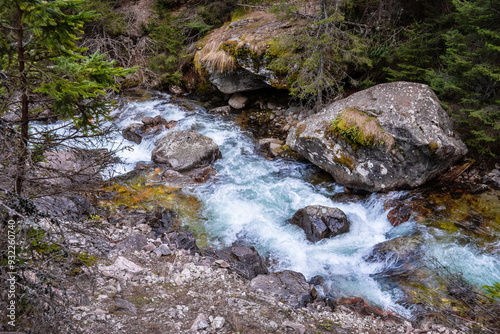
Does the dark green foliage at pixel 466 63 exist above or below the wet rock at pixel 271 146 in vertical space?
above

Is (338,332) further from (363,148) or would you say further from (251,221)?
(363,148)

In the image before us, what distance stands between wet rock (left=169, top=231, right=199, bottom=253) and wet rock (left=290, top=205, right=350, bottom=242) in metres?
3.02

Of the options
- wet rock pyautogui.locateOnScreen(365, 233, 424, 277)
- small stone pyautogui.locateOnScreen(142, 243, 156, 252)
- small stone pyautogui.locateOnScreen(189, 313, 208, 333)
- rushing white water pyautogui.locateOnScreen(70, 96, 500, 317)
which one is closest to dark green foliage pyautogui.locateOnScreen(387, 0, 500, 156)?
rushing white water pyautogui.locateOnScreen(70, 96, 500, 317)

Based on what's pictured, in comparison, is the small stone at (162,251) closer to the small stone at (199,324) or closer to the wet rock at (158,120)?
the small stone at (199,324)

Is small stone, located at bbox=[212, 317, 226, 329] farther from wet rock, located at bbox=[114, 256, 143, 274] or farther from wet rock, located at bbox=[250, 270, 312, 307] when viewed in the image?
wet rock, located at bbox=[114, 256, 143, 274]

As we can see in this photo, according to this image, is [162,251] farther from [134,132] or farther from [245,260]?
[134,132]

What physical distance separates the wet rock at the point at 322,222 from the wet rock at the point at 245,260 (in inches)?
68.7

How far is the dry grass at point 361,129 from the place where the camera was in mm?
8680

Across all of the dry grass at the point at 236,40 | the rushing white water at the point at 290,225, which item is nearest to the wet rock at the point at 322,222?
the rushing white water at the point at 290,225

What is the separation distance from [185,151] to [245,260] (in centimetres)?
545

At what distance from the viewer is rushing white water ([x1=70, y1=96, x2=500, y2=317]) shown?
696cm

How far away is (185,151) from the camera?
1098 cm

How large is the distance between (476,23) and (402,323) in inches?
328

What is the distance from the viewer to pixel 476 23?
8.48m
